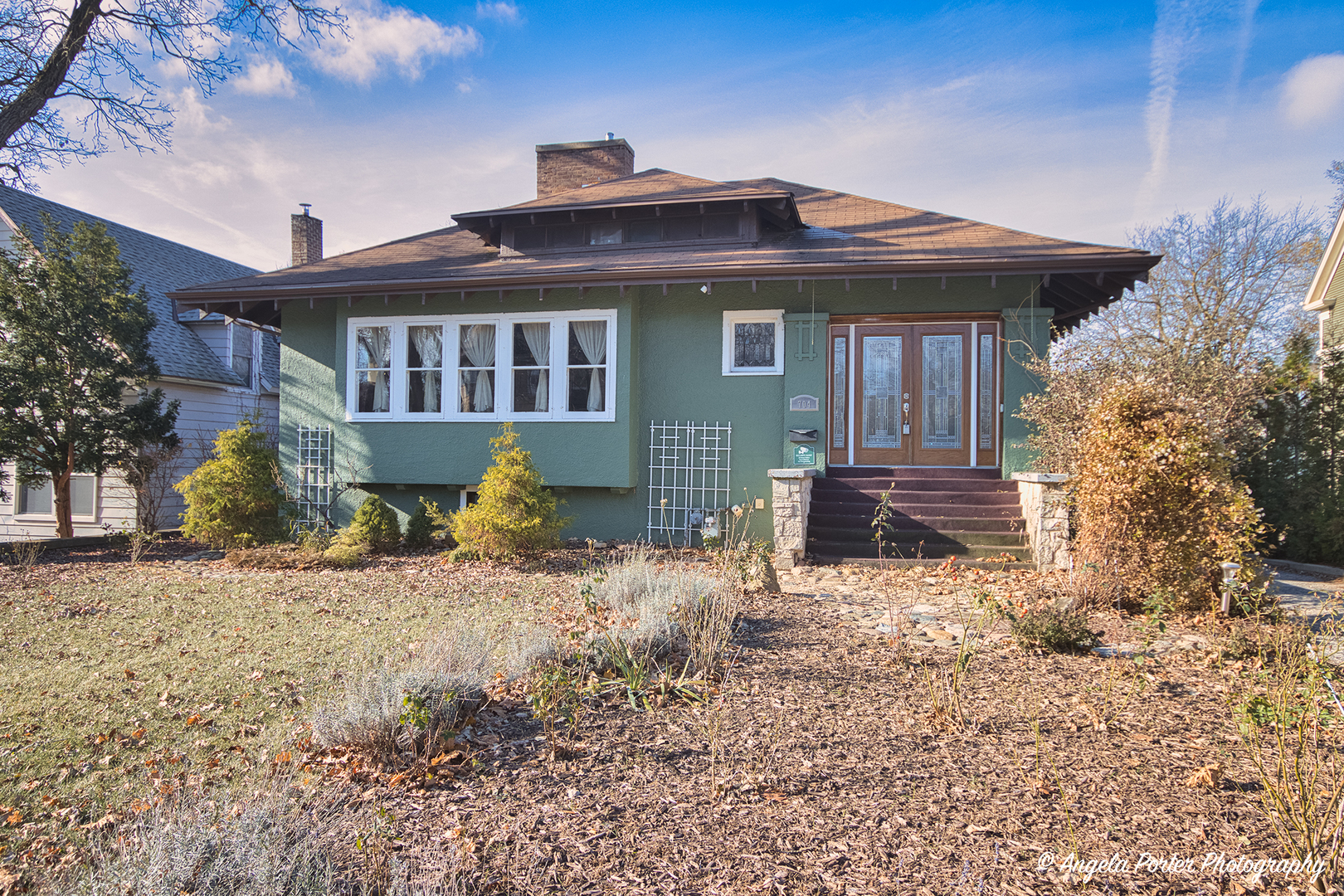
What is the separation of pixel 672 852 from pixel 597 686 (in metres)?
1.49

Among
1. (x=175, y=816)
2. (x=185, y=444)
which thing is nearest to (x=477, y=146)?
(x=185, y=444)

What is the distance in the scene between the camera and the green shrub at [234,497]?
28.3ft

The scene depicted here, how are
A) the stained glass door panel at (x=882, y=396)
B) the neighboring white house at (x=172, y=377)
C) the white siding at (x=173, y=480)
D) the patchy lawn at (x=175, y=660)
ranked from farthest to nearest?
the neighboring white house at (x=172, y=377) < the white siding at (x=173, y=480) < the stained glass door panel at (x=882, y=396) < the patchy lawn at (x=175, y=660)

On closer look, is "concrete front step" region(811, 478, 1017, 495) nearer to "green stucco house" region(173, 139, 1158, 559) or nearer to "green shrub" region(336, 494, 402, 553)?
"green stucco house" region(173, 139, 1158, 559)

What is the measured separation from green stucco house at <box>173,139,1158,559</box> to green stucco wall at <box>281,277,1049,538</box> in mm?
26

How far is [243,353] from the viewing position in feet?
48.0

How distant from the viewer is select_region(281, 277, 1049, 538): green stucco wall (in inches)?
360

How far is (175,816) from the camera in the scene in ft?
7.93

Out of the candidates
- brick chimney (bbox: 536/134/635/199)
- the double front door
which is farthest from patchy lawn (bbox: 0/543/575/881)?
brick chimney (bbox: 536/134/635/199)

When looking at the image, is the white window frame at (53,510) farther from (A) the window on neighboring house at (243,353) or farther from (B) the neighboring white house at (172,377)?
(A) the window on neighboring house at (243,353)

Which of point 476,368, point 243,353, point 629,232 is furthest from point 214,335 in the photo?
point 629,232

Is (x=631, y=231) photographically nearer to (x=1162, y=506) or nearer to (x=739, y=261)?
(x=739, y=261)

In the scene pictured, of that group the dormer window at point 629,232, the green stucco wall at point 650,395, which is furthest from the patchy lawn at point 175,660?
the dormer window at point 629,232

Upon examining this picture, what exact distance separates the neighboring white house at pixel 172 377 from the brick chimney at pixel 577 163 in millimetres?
5772
